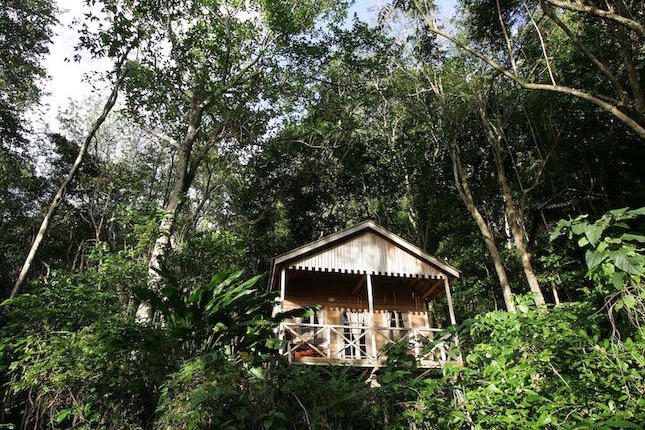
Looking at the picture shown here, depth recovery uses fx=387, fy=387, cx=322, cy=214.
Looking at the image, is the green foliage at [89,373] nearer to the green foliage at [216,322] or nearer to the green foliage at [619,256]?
the green foliage at [216,322]

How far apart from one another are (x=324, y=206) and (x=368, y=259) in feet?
40.9

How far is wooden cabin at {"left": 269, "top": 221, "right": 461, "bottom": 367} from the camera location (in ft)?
43.0

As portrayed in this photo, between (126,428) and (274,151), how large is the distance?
15.7m

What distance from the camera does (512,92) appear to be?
17.4 meters

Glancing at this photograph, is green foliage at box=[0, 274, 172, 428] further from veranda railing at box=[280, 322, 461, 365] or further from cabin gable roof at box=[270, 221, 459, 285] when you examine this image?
cabin gable roof at box=[270, 221, 459, 285]

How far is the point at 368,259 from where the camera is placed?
13.5 metres

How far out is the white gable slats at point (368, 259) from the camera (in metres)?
13.1

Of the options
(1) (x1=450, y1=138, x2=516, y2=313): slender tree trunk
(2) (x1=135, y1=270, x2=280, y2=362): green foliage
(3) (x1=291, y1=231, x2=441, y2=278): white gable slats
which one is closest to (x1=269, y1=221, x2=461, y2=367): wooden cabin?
(3) (x1=291, y1=231, x2=441, y2=278): white gable slats

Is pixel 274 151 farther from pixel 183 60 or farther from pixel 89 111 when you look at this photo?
pixel 89 111

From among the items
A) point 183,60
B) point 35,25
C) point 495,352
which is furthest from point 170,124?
point 495,352

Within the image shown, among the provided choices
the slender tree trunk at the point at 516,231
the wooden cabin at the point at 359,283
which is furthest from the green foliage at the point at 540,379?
the slender tree trunk at the point at 516,231

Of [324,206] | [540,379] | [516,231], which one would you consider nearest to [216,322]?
[540,379]

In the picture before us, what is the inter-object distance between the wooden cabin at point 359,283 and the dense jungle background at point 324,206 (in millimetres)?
2179

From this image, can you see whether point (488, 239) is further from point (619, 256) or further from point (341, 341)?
point (619, 256)
